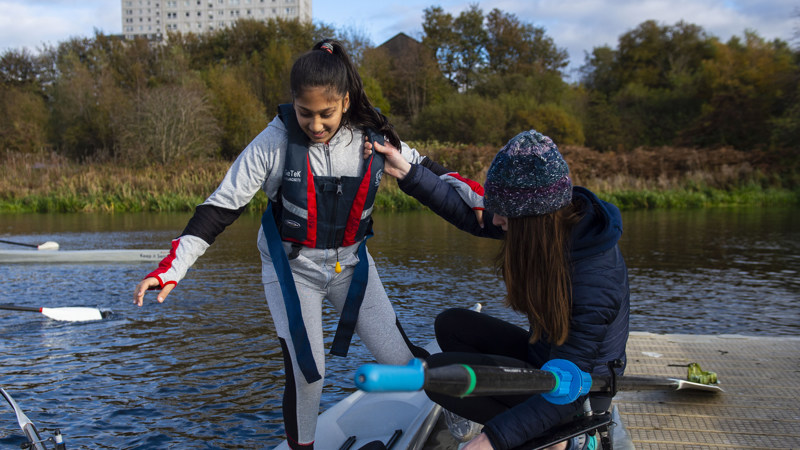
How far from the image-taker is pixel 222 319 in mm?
6949

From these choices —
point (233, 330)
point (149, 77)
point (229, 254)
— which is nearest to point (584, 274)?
point (233, 330)

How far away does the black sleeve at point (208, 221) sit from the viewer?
9.34 ft

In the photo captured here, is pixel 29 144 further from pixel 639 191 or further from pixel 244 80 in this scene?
pixel 639 191

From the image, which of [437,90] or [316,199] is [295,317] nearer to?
[316,199]

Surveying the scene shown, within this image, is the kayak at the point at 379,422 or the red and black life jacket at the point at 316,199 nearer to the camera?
the red and black life jacket at the point at 316,199

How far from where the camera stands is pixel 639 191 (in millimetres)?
22047

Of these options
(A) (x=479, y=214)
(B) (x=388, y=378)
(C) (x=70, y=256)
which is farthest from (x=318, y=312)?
(C) (x=70, y=256)

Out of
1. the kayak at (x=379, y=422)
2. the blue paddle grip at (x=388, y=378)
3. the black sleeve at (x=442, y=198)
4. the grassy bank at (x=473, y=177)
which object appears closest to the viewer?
the blue paddle grip at (x=388, y=378)

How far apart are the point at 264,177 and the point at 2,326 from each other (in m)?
5.11

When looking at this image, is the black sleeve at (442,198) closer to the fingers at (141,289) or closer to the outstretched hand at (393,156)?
the outstretched hand at (393,156)

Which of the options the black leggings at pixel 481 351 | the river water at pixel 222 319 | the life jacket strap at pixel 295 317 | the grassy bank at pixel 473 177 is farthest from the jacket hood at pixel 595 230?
the grassy bank at pixel 473 177

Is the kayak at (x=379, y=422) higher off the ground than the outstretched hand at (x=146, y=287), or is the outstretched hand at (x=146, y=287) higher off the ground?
the outstretched hand at (x=146, y=287)

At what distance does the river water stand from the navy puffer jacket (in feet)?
7.16

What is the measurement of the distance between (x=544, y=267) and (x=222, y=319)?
17.3 ft
